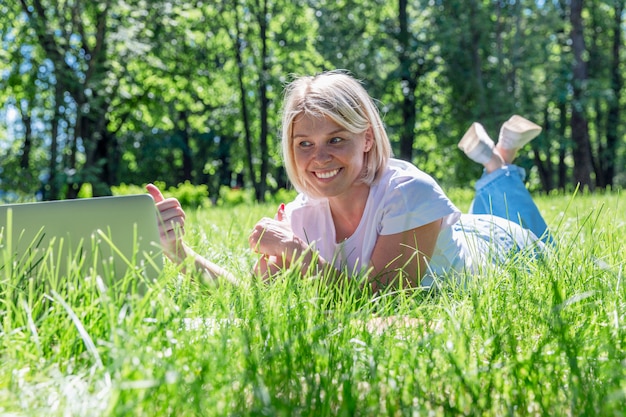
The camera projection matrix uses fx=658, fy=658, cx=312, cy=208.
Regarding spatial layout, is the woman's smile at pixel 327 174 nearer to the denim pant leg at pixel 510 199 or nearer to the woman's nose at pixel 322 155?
the woman's nose at pixel 322 155

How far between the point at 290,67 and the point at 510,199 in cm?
1586

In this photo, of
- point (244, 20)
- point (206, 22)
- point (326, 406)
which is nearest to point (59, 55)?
point (206, 22)

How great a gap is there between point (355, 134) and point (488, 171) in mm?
2048

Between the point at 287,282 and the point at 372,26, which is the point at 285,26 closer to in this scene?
the point at 372,26

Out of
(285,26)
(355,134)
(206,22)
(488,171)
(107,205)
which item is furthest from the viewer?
(285,26)

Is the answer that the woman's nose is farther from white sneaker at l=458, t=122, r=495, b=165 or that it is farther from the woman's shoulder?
white sneaker at l=458, t=122, r=495, b=165

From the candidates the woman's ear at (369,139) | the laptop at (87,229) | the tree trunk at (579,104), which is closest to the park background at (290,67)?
the tree trunk at (579,104)

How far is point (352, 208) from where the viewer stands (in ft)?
11.4

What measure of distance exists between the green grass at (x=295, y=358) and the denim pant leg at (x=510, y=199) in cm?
234

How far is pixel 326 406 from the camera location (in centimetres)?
148

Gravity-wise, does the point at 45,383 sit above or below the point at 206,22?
below

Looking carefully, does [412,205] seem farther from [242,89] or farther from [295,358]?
[242,89]

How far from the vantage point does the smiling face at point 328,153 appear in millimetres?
3240

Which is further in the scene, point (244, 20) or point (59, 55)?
point (244, 20)
